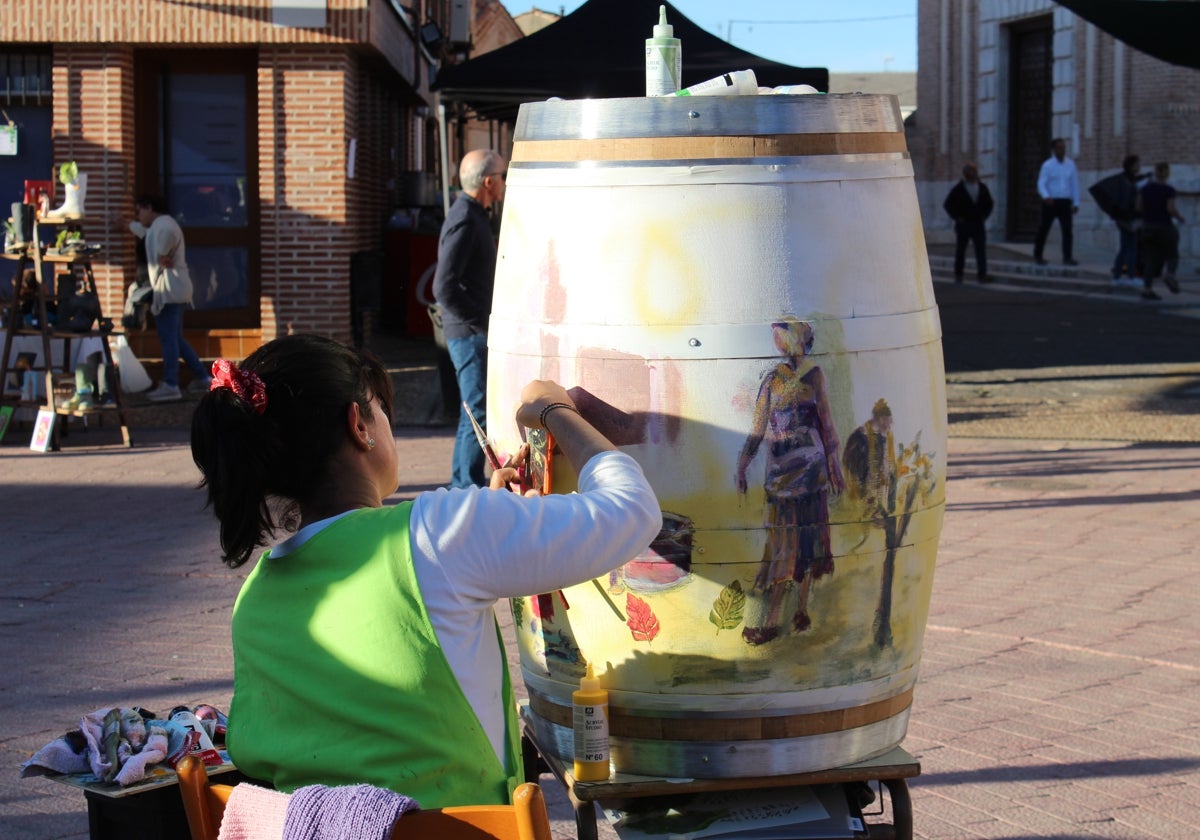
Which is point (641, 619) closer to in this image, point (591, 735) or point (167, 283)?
point (591, 735)

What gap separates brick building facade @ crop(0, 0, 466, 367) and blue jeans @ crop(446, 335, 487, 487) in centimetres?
582

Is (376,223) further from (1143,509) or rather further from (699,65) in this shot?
(1143,509)

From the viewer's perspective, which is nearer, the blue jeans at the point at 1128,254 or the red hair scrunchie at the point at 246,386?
the red hair scrunchie at the point at 246,386

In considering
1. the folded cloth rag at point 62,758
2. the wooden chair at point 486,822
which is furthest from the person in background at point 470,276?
the wooden chair at point 486,822

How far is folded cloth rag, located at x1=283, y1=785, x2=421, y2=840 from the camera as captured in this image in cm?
178

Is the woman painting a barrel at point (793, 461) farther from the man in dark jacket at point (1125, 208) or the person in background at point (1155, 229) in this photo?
the man in dark jacket at point (1125, 208)

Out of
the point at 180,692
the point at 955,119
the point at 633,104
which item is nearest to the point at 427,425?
the point at 180,692

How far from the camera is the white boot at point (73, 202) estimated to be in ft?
32.2

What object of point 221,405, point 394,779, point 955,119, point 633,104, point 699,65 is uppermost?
point 955,119

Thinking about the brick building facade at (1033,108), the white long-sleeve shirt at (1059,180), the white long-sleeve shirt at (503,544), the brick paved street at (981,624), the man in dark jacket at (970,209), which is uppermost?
the brick building facade at (1033,108)

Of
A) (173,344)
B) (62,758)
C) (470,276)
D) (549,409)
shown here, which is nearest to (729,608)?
(549,409)

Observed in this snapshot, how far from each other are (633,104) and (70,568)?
188 inches

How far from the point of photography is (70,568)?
648 centimetres

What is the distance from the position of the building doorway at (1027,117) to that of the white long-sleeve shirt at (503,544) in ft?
91.4
